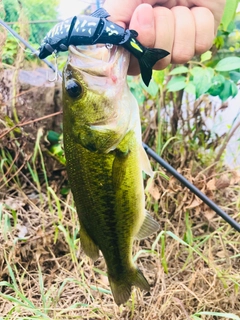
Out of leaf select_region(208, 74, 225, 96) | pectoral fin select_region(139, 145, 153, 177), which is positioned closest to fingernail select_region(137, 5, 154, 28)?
pectoral fin select_region(139, 145, 153, 177)

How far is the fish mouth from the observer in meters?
0.86

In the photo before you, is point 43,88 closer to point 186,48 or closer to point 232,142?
point 232,142

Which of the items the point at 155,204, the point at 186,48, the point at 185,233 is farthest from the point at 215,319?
the point at 186,48

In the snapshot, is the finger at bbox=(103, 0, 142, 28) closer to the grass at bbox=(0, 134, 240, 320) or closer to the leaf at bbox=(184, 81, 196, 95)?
the leaf at bbox=(184, 81, 196, 95)

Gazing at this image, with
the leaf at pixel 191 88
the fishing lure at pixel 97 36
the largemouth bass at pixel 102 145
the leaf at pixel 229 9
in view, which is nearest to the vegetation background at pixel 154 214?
the leaf at pixel 191 88

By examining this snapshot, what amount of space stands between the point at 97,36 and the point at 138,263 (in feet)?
5.42

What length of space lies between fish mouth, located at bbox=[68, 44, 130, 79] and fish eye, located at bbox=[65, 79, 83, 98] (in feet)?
0.11

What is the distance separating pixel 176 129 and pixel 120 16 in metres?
1.60

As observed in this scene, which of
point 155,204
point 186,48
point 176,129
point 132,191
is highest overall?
point 186,48

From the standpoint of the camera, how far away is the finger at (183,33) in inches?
38.8

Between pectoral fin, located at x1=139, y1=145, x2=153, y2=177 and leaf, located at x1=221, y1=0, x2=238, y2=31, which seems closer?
pectoral fin, located at x1=139, y1=145, x2=153, y2=177

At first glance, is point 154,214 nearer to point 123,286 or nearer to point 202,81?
point 202,81

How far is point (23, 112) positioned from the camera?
257 centimetres

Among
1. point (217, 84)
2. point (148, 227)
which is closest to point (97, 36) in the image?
point (148, 227)
